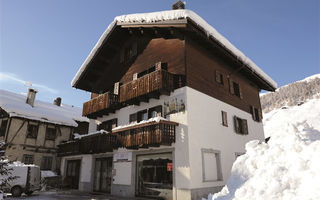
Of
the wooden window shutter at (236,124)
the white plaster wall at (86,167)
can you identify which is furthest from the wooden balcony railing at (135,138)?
the wooden window shutter at (236,124)

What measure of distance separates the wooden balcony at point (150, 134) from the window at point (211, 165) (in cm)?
239

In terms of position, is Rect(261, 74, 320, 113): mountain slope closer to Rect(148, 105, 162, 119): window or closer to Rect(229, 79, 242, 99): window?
Rect(229, 79, 242, 99): window

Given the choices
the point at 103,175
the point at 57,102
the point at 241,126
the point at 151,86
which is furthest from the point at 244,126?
the point at 57,102

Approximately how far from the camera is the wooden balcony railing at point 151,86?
13.1 m

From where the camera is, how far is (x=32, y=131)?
2552 cm

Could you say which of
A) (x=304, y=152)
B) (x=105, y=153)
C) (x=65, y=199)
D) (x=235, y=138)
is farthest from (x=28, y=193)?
(x=304, y=152)

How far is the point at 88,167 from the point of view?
19250mm

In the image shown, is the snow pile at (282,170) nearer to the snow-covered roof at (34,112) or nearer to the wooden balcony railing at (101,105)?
the wooden balcony railing at (101,105)

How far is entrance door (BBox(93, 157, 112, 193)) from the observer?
17.2m

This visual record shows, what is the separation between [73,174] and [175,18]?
18.1 metres

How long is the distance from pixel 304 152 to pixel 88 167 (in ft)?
54.6

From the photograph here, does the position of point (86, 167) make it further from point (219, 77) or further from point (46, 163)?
point (219, 77)

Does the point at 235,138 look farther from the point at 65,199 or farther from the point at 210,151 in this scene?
the point at 65,199

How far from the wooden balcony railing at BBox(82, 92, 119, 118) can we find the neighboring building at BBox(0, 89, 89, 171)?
10085 millimetres
